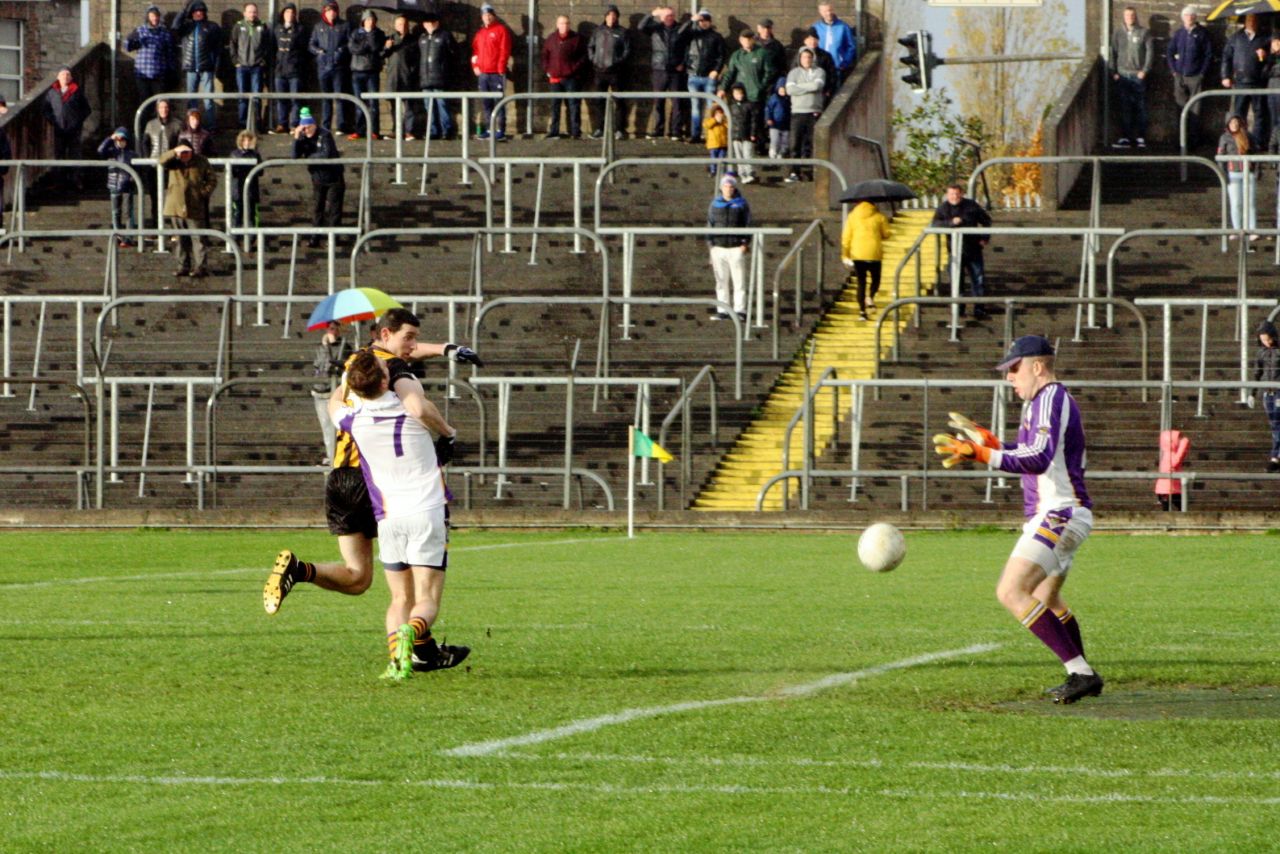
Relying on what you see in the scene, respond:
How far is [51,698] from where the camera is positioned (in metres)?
10.1

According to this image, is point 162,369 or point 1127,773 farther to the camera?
point 162,369

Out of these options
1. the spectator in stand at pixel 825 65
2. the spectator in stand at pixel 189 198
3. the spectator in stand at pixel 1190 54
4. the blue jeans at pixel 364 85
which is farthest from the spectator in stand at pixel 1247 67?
the spectator in stand at pixel 189 198

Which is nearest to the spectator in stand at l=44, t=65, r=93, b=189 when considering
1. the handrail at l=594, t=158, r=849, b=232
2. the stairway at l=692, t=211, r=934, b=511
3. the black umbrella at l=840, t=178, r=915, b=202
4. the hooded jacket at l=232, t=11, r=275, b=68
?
the hooded jacket at l=232, t=11, r=275, b=68

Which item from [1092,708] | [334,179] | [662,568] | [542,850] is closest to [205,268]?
[334,179]

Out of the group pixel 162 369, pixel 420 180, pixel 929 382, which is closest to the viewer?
pixel 929 382

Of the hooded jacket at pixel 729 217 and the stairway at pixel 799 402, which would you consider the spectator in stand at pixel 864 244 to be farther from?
the hooded jacket at pixel 729 217

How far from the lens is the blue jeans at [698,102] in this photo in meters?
36.1

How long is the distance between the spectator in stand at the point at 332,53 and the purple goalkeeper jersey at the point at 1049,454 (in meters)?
26.8

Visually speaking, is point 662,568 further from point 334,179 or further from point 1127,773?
point 334,179

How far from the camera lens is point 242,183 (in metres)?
33.7

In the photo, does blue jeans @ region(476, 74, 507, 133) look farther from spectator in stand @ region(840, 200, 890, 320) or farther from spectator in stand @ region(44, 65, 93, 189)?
spectator in stand @ region(840, 200, 890, 320)

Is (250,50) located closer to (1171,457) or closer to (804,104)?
(804,104)

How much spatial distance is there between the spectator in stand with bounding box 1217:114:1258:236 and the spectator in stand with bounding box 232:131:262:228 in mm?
13135

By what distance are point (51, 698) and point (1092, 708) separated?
451cm
